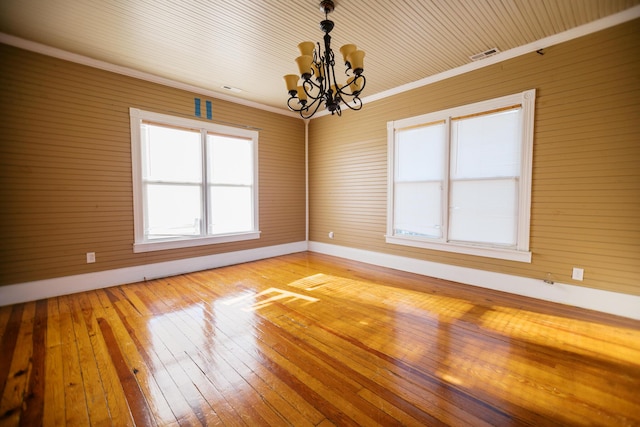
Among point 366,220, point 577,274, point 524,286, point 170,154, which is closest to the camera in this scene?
point 577,274

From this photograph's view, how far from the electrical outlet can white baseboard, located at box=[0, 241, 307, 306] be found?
4705 mm

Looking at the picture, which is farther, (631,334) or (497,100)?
(497,100)

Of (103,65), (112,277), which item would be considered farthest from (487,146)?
(112,277)

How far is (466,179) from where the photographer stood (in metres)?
3.91

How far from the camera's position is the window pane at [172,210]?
13.8ft

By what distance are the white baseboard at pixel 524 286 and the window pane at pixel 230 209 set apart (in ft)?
7.97

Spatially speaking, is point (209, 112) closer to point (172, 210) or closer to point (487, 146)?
point (172, 210)

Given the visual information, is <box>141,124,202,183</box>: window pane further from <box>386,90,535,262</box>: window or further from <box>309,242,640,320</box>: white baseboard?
<box>309,242,640,320</box>: white baseboard

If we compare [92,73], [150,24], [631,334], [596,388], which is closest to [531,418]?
[596,388]

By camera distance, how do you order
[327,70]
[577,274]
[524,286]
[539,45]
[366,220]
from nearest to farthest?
[327,70]
[577,274]
[539,45]
[524,286]
[366,220]

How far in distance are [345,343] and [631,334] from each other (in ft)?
8.62

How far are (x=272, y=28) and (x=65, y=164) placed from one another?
3082 mm

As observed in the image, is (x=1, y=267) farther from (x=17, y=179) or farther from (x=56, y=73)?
(x=56, y=73)

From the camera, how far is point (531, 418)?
1.58m
